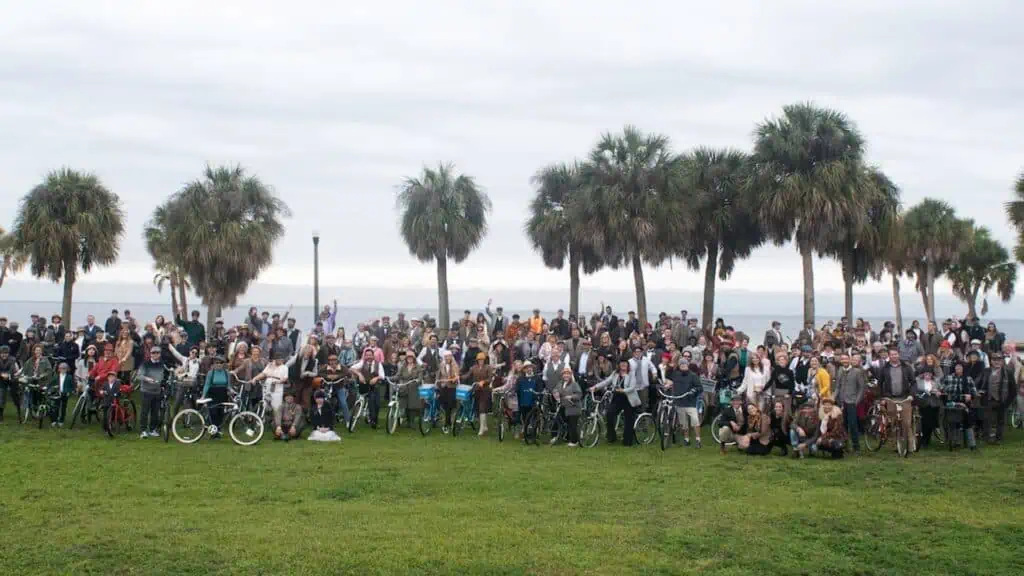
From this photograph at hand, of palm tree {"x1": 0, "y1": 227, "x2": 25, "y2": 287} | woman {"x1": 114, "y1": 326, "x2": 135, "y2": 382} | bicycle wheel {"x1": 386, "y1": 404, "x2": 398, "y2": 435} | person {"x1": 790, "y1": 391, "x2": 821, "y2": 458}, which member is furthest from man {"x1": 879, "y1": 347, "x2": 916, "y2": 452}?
palm tree {"x1": 0, "y1": 227, "x2": 25, "y2": 287}

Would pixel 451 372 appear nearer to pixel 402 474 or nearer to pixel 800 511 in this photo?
pixel 402 474

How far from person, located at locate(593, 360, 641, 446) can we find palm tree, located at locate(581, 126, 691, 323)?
16721mm

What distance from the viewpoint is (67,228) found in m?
33.6

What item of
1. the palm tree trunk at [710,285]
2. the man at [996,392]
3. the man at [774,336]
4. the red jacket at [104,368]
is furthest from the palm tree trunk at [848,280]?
the red jacket at [104,368]

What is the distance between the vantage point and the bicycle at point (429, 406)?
67.4 ft

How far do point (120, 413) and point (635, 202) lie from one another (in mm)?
21400

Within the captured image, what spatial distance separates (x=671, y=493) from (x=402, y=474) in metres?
4.04

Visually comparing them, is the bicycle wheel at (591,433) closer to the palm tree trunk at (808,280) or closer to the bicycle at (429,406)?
the bicycle at (429,406)

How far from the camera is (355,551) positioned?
417 inches

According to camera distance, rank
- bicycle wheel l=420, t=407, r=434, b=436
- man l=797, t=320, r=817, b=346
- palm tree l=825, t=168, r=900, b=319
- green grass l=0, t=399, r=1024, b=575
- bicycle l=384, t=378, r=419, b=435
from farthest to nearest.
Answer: palm tree l=825, t=168, r=900, b=319 < man l=797, t=320, r=817, b=346 < bicycle l=384, t=378, r=419, b=435 < bicycle wheel l=420, t=407, r=434, b=436 < green grass l=0, t=399, r=1024, b=575

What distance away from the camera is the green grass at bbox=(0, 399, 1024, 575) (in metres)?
10.4

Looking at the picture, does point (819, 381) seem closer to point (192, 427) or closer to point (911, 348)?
point (911, 348)

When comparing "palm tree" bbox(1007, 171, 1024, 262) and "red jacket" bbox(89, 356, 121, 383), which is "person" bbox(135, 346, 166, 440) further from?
"palm tree" bbox(1007, 171, 1024, 262)

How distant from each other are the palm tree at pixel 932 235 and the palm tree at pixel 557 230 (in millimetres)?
16132
